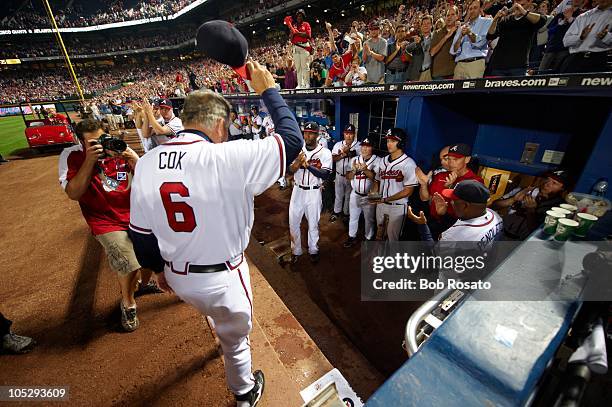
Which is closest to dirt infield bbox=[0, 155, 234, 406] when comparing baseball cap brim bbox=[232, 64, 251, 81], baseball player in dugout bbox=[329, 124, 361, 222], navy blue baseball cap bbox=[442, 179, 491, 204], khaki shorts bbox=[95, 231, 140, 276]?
khaki shorts bbox=[95, 231, 140, 276]

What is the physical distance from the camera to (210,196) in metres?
1.46

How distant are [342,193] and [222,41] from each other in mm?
5080

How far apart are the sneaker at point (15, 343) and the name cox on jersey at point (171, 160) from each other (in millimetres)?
2640

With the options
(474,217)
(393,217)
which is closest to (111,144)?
(474,217)

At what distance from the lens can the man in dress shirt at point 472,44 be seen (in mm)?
4113

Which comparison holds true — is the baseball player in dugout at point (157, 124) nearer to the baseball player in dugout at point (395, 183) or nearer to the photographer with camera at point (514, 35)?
the baseball player in dugout at point (395, 183)

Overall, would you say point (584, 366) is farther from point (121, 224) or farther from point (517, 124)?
point (517, 124)

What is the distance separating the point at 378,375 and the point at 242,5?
39024 millimetres

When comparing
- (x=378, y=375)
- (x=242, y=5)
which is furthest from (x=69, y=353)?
(x=242, y=5)

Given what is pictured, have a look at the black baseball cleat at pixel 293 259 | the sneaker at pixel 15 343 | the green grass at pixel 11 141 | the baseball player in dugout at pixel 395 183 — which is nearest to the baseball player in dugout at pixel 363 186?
the baseball player in dugout at pixel 395 183

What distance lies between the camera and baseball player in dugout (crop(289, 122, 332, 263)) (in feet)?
14.2

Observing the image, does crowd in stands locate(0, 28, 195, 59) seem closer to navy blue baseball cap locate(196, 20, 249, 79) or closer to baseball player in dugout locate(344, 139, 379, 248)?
baseball player in dugout locate(344, 139, 379, 248)

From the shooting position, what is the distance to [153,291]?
3.23 metres

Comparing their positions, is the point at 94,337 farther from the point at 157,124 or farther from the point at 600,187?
the point at 600,187
